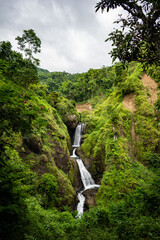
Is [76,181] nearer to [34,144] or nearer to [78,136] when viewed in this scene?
[34,144]

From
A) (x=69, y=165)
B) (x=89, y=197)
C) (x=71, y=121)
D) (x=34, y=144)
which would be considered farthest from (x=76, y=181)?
(x=71, y=121)

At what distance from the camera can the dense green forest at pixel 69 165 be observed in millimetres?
3150

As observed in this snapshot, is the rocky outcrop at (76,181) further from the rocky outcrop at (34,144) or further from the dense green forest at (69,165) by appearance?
the rocky outcrop at (34,144)

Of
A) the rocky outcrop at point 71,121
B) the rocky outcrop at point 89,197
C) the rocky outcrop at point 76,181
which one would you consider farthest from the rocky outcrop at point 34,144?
the rocky outcrop at point 71,121

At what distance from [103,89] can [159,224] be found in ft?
146

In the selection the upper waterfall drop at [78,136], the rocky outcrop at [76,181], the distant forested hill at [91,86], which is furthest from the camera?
the distant forested hill at [91,86]

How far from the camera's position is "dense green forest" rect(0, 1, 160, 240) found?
10.3 feet

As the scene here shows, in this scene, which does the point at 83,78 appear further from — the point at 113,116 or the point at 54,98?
the point at 113,116

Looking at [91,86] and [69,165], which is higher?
[91,86]

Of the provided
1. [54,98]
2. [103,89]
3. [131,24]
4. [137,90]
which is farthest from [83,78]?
[131,24]

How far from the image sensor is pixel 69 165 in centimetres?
1370

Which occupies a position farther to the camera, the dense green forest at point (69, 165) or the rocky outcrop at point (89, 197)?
the rocky outcrop at point (89, 197)

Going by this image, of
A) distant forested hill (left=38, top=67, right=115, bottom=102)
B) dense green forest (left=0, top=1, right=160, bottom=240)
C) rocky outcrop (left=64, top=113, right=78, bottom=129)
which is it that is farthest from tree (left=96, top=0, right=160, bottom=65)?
distant forested hill (left=38, top=67, right=115, bottom=102)

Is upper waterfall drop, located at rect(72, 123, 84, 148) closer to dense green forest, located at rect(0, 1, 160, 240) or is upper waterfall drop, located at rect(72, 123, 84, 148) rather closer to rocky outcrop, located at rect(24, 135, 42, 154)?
dense green forest, located at rect(0, 1, 160, 240)
